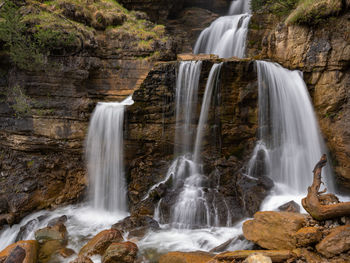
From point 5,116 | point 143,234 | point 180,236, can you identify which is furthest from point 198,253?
point 5,116

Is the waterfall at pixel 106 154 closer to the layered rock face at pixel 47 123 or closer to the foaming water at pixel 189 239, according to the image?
the layered rock face at pixel 47 123

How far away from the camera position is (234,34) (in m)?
12.9

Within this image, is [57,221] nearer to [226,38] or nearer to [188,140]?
[188,140]

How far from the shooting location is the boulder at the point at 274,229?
4.57m

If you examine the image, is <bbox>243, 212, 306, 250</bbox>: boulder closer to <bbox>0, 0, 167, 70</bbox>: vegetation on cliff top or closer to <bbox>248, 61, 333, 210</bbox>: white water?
<bbox>248, 61, 333, 210</bbox>: white water

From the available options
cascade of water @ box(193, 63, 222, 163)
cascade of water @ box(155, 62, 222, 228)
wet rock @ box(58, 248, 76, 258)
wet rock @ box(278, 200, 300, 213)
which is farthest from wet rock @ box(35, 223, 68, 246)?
wet rock @ box(278, 200, 300, 213)

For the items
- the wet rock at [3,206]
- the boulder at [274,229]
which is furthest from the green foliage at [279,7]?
the wet rock at [3,206]

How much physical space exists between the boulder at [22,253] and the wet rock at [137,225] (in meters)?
2.25

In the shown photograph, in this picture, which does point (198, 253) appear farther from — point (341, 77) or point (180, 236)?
point (341, 77)

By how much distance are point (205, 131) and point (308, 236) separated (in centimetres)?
527

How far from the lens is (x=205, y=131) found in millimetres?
8906

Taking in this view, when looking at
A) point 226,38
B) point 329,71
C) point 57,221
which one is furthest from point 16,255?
point 226,38

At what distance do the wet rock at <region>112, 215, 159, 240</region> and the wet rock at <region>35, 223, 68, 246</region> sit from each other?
156 cm

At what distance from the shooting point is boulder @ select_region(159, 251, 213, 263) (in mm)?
4974
